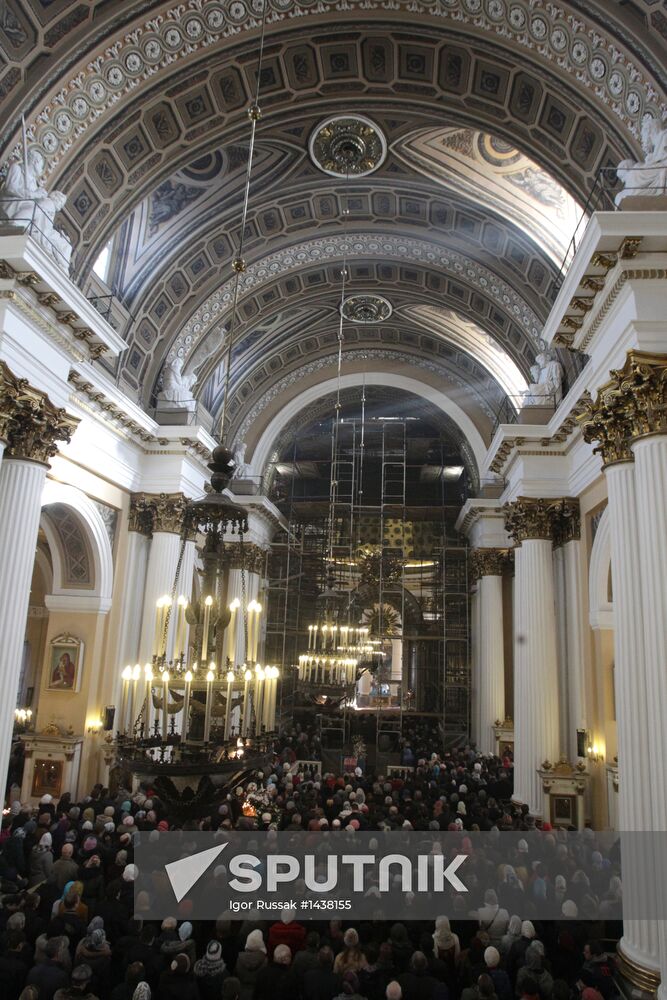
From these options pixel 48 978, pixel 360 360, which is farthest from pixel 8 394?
pixel 360 360

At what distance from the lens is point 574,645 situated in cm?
1243

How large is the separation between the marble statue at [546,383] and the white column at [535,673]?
105 inches

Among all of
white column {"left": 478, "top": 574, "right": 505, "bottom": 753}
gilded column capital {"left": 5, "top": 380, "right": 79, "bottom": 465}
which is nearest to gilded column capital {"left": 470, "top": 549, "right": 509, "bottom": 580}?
white column {"left": 478, "top": 574, "right": 505, "bottom": 753}

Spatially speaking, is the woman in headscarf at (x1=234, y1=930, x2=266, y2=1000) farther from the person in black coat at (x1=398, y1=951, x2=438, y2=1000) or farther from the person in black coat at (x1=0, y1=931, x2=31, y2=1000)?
the person in black coat at (x1=0, y1=931, x2=31, y2=1000)

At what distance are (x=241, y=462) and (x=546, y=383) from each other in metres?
8.93

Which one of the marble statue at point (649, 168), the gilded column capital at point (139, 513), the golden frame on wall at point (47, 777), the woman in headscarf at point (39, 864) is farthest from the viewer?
the gilded column capital at point (139, 513)

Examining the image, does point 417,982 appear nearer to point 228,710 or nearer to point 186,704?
point 228,710

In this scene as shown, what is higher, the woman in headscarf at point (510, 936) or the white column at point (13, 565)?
the white column at point (13, 565)

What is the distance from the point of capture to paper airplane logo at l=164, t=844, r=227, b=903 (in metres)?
6.26

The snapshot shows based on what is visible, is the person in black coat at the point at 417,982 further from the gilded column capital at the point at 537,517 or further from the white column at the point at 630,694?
the gilded column capital at the point at 537,517

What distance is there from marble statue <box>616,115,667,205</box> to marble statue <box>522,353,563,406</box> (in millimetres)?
5518

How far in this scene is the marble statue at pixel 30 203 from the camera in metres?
8.46

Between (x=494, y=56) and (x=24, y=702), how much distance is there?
18.3 meters

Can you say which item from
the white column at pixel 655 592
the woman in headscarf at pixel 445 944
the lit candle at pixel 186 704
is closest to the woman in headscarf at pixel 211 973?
the woman in headscarf at pixel 445 944
